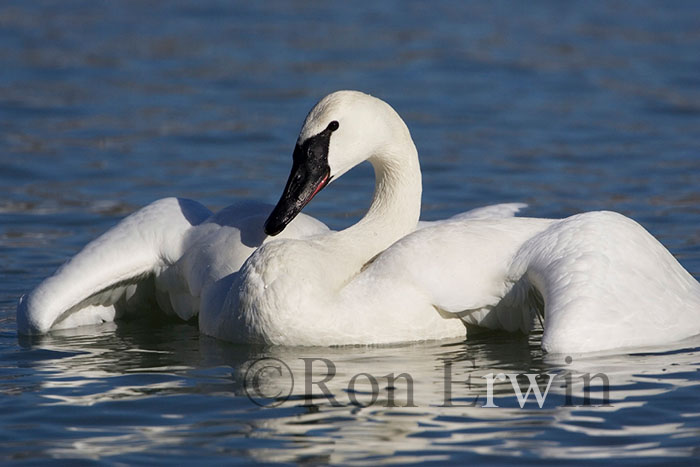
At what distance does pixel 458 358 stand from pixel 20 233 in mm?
5298

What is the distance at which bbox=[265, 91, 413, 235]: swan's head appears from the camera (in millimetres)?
8008

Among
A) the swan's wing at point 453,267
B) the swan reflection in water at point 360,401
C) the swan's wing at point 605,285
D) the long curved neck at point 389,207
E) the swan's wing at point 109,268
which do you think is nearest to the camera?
the swan reflection in water at point 360,401

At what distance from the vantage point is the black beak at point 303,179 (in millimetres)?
8039

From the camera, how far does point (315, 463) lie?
5.94 metres

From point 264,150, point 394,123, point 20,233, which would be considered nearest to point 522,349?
point 394,123

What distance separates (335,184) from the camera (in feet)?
45.7

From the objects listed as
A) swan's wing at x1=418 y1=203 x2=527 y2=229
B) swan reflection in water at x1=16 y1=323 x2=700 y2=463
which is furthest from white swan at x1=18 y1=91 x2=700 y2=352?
swan's wing at x1=418 y1=203 x2=527 y2=229

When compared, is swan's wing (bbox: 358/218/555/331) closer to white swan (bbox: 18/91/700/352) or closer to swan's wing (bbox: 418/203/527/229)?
white swan (bbox: 18/91/700/352)

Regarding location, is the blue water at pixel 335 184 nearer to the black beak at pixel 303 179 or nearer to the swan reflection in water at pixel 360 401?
the swan reflection in water at pixel 360 401

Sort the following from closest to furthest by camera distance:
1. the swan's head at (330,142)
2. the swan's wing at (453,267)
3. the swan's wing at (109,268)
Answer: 1. the swan's wing at (453,267)
2. the swan's head at (330,142)
3. the swan's wing at (109,268)

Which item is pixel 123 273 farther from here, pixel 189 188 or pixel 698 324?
pixel 189 188

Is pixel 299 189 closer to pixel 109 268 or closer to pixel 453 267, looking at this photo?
pixel 453 267

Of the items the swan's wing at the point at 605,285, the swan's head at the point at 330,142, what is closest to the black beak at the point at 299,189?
the swan's head at the point at 330,142

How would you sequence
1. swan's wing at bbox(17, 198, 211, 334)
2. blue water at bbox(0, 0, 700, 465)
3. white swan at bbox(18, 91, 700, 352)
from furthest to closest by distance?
swan's wing at bbox(17, 198, 211, 334)
white swan at bbox(18, 91, 700, 352)
blue water at bbox(0, 0, 700, 465)
